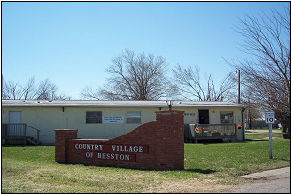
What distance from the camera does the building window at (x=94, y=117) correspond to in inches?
805

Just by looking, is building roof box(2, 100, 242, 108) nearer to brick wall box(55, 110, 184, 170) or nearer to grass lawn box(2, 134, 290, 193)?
brick wall box(55, 110, 184, 170)

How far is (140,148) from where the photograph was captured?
9719 mm

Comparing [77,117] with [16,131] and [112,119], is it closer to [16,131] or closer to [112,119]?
[112,119]

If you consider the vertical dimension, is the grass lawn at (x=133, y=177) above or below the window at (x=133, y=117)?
below

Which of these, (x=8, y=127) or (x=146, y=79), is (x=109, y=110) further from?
(x=146, y=79)

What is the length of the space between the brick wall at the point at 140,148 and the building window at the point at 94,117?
9.08 m

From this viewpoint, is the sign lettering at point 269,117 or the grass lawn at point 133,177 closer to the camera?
the grass lawn at point 133,177

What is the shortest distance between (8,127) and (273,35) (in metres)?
17.2

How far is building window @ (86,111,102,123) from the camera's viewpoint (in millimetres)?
20438

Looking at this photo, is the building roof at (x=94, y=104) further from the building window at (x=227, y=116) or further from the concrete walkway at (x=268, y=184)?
the concrete walkway at (x=268, y=184)

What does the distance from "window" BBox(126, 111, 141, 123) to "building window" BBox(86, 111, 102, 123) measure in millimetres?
1868

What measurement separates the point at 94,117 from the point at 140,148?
1124 centimetres

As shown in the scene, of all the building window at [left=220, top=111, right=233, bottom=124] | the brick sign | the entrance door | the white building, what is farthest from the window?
the brick sign

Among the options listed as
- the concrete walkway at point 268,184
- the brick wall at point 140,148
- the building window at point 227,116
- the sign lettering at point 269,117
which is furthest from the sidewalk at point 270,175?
the building window at point 227,116
